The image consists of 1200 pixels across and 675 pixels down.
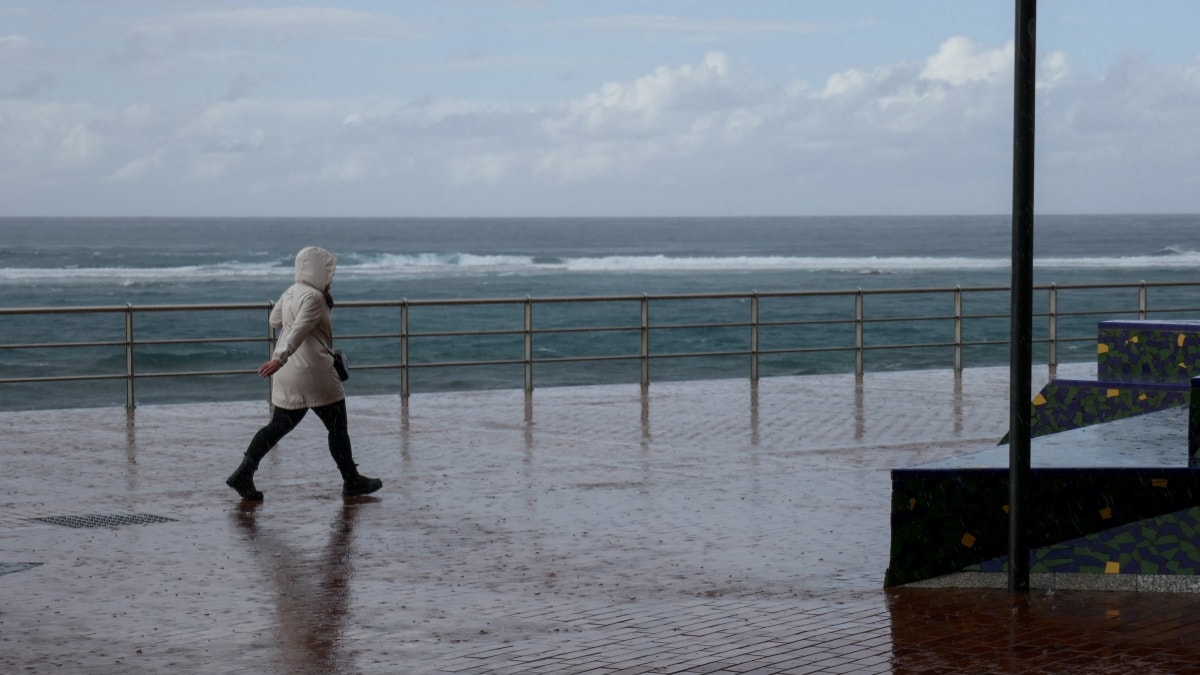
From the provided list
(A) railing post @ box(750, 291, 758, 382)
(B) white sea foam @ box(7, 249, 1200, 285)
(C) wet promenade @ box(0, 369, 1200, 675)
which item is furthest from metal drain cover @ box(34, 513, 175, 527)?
(B) white sea foam @ box(7, 249, 1200, 285)

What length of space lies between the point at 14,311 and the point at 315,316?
6.29 metres

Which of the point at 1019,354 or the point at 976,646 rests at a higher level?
the point at 1019,354

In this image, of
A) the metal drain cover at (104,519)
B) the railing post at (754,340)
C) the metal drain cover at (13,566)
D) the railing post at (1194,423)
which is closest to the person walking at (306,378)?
the metal drain cover at (104,519)

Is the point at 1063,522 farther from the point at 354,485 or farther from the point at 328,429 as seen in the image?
the point at 328,429

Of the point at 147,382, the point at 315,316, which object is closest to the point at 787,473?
the point at 315,316

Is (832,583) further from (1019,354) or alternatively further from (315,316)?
(315,316)

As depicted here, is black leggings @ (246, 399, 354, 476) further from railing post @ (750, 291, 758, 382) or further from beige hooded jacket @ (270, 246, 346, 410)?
railing post @ (750, 291, 758, 382)

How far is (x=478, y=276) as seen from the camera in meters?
75.8

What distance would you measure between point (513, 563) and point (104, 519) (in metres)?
2.92

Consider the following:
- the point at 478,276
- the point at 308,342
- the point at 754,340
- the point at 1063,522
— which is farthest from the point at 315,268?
the point at 478,276

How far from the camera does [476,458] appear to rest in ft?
43.9

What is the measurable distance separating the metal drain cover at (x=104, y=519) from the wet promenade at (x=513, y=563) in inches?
0.9

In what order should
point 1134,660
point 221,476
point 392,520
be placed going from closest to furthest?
1. point 1134,660
2. point 392,520
3. point 221,476

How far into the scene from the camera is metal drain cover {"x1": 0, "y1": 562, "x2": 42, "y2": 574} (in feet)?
28.6
